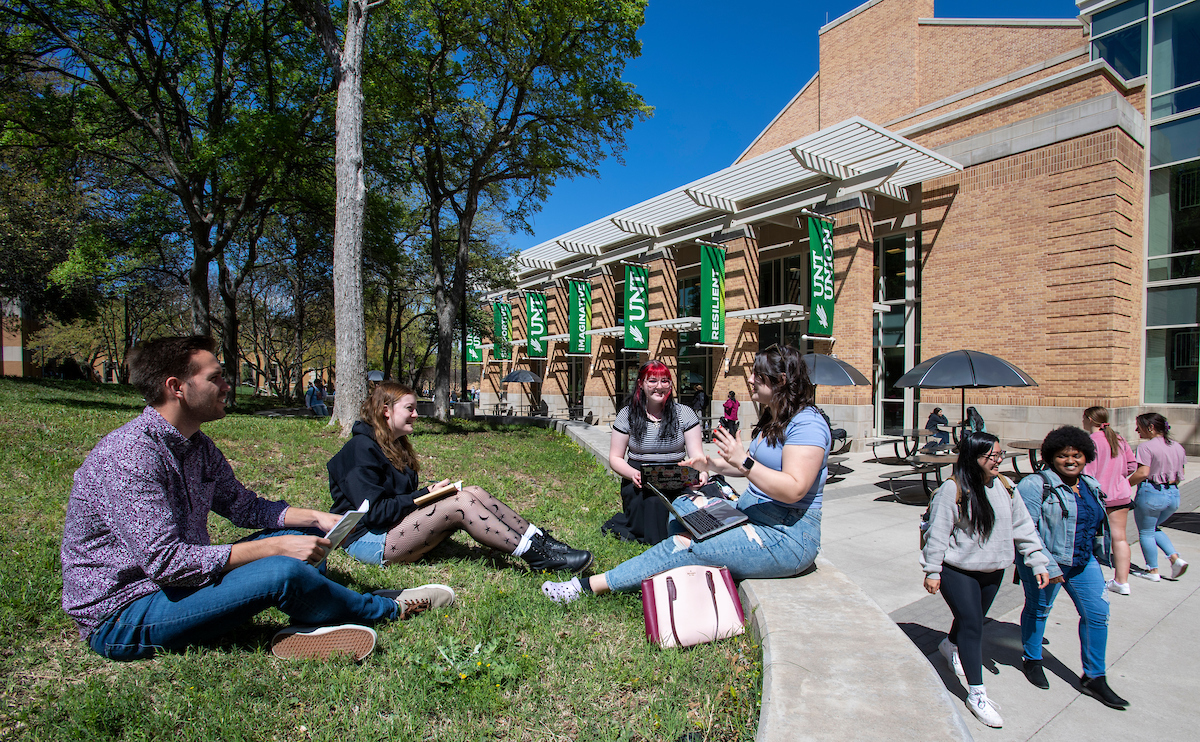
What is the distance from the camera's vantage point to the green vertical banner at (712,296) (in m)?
18.4

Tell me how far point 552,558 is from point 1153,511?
5.52m

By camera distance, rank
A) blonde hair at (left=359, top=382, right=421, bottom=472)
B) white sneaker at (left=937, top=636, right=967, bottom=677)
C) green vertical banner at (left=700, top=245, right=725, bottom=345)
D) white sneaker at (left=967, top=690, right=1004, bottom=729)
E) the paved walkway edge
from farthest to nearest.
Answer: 1. green vertical banner at (left=700, top=245, right=725, bottom=345)
2. blonde hair at (left=359, top=382, right=421, bottom=472)
3. white sneaker at (left=937, top=636, right=967, bottom=677)
4. white sneaker at (left=967, top=690, right=1004, bottom=729)
5. the paved walkway edge

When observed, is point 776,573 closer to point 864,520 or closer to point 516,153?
point 864,520

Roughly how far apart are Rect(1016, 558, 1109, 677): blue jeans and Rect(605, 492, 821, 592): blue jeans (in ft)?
4.21

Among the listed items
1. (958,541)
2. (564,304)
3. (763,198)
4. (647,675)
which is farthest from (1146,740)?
(564,304)

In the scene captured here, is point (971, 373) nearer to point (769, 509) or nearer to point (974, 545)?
point (974, 545)

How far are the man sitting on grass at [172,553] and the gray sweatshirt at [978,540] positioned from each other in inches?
117

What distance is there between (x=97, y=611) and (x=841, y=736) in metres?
2.91

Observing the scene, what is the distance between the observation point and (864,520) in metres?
7.56

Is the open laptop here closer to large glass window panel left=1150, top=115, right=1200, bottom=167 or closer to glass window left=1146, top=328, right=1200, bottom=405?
glass window left=1146, top=328, right=1200, bottom=405

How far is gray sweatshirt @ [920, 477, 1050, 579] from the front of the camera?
307cm

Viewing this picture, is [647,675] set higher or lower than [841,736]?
lower

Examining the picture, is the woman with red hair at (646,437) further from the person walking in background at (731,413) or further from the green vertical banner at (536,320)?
the green vertical banner at (536,320)

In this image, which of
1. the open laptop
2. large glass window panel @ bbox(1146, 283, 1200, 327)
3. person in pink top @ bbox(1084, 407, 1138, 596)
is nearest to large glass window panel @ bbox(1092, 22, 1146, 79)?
large glass window panel @ bbox(1146, 283, 1200, 327)
